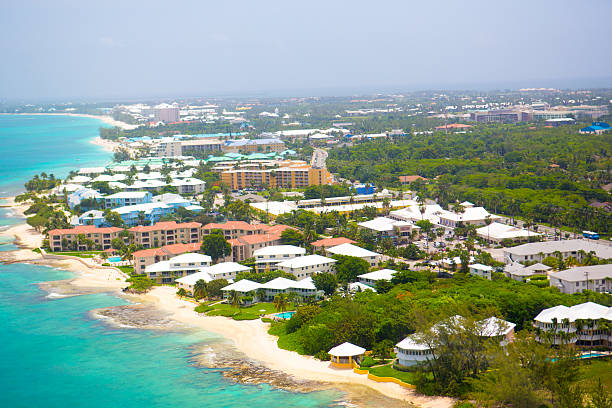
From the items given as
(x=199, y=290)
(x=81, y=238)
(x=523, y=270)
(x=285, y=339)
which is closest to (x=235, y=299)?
(x=199, y=290)

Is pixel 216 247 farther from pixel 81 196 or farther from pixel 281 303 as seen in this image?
pixel 81 196

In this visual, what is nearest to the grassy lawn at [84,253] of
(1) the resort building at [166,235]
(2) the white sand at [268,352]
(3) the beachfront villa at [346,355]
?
(1) the resort building at [166,235]

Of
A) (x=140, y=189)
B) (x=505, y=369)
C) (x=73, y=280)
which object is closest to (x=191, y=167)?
(x=140, y=189)

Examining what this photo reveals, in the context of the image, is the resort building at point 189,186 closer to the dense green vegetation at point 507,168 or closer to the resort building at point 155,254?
the dense green vegetation at point 507,168

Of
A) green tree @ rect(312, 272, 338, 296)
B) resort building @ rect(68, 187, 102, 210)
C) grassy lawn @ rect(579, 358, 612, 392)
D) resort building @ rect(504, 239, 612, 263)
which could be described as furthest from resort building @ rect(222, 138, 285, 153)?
grassy lawn @ rect(579, 358, 612, 392)

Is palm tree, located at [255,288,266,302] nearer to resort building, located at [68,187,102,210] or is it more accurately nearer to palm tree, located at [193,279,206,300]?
palm tree, located at [193,279,206,300]

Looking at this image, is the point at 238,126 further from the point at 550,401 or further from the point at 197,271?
the point at 550,401
